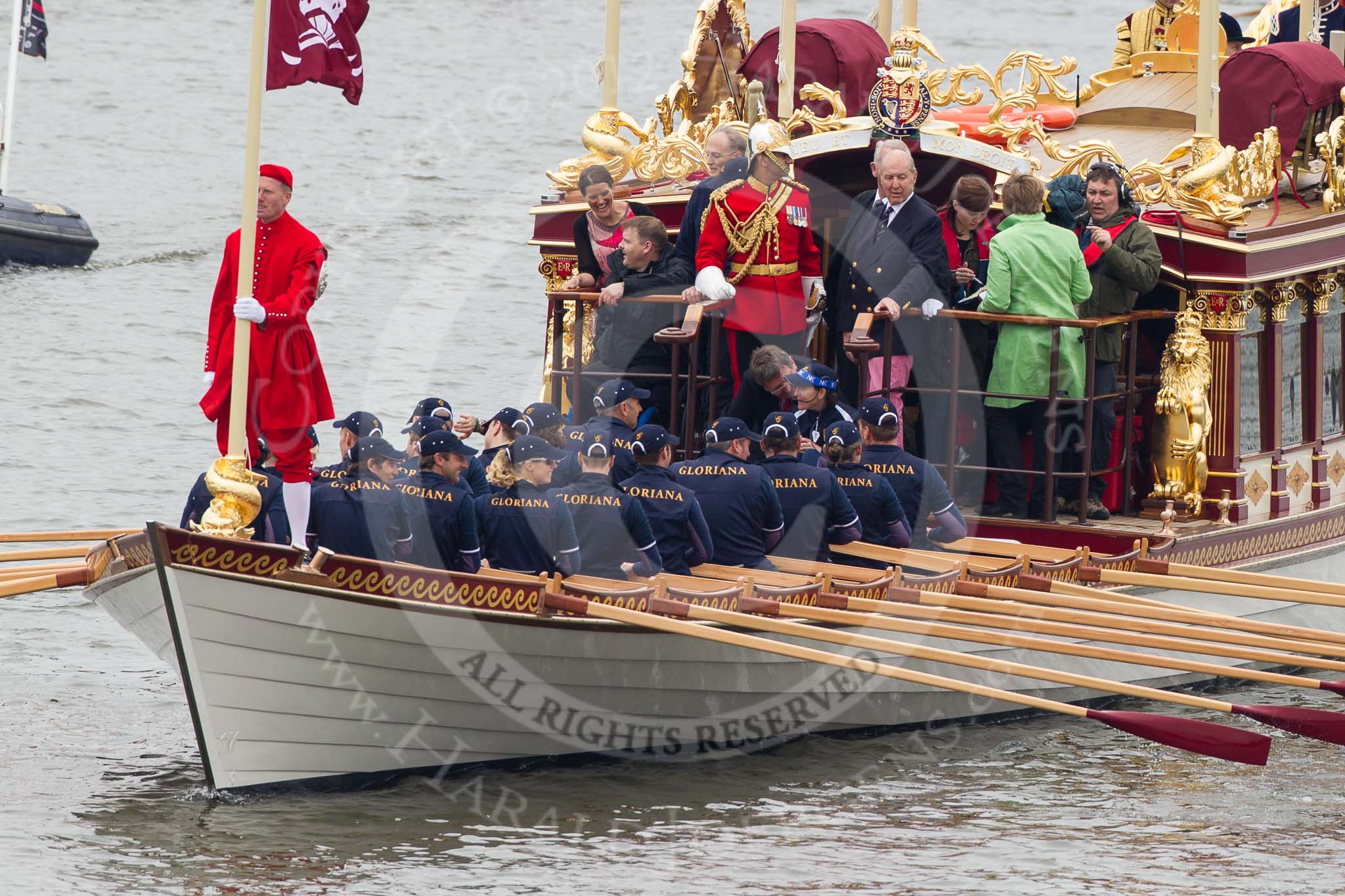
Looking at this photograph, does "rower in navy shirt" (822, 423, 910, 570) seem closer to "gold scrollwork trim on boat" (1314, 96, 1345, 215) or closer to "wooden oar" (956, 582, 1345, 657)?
"wooden oar" (956, 582, 1345, 657)

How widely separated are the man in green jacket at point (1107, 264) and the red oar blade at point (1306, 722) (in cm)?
296

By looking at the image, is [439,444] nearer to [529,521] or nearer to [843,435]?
[529,521]

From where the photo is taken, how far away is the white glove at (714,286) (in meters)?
14.8

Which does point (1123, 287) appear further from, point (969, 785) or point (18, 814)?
point (18, 814)

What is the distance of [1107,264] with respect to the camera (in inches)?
593

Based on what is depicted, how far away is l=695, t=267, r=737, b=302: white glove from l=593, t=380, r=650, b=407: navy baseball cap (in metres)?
0.93

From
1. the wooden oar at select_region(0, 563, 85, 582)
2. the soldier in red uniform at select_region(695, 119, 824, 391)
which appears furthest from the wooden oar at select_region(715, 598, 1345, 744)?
the wooden oar at select_region(0, 563, 85, 582)

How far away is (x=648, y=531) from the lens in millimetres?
13422

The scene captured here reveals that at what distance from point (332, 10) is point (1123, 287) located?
545 cm

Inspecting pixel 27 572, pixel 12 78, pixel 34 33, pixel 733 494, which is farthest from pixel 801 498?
pixel 34 33

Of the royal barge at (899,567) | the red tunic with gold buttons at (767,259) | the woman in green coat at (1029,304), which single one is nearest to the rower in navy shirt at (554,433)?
the royal barge at (899,567)

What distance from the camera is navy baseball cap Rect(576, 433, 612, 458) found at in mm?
13133

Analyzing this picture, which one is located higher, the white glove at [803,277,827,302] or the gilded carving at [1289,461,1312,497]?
the white glove at [803,277,827,302]

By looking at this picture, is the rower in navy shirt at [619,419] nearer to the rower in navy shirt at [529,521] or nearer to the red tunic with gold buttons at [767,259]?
the rower in navy shirt at [529,521]
